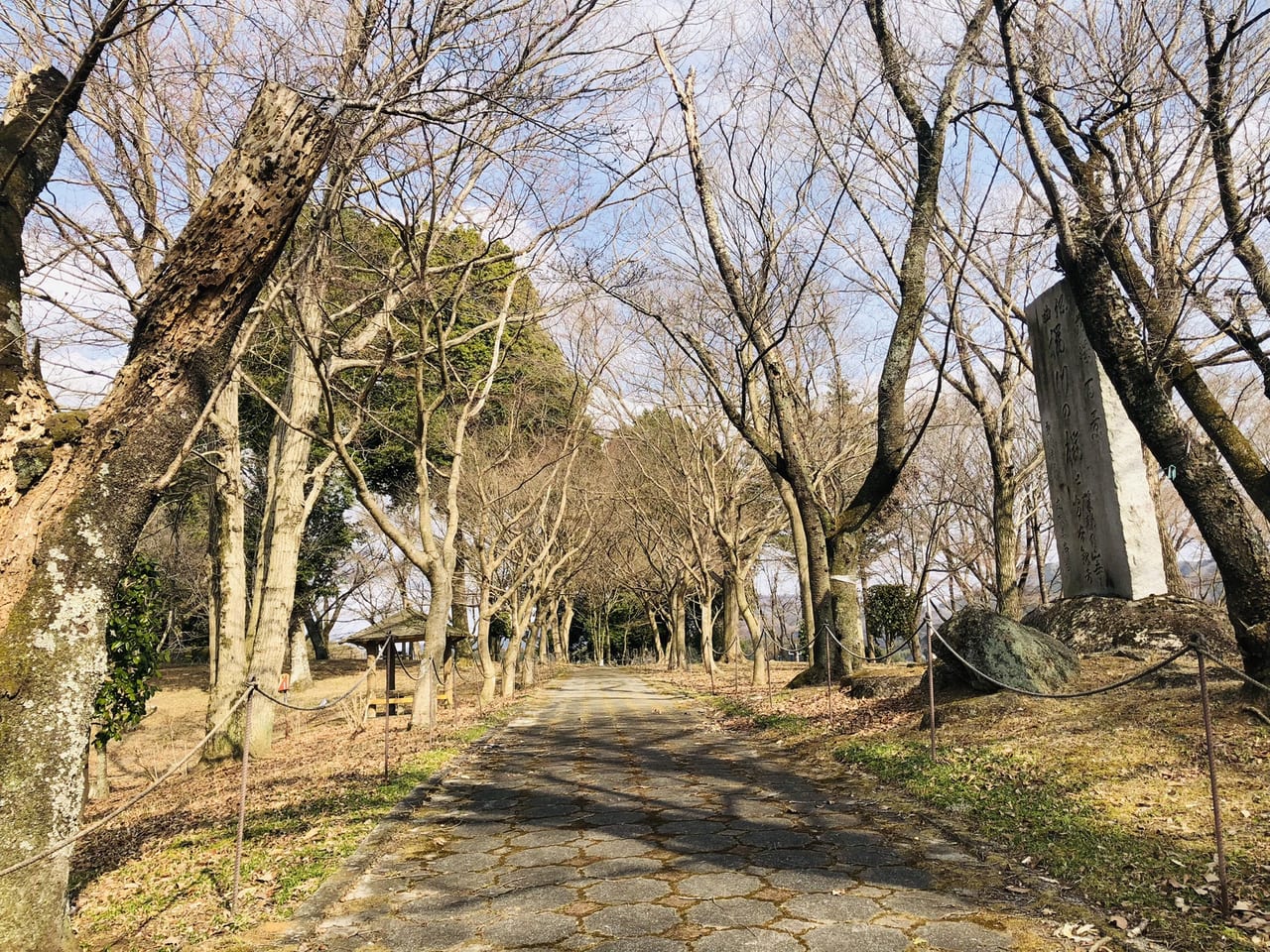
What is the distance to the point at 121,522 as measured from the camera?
365 centimetres

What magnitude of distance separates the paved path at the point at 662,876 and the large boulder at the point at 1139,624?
460 centimetres

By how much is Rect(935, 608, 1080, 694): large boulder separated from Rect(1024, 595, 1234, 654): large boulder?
110 cm

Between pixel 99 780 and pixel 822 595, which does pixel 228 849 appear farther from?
pixel 822 595

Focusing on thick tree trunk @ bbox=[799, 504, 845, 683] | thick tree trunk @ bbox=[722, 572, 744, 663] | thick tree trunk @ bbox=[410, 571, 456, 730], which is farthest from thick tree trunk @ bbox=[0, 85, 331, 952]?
thick tree trunk @ bbox=[722, 572, 744, 663]

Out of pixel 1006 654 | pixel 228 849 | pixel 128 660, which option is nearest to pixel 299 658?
pixel 128 660

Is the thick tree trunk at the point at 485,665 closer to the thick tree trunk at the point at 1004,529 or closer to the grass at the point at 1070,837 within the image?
the thick tree trunk at the point at 1004,529

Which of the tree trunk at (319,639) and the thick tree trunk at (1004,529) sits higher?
the thick tree trunk at (1004,529)

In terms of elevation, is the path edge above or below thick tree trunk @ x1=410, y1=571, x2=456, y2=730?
below

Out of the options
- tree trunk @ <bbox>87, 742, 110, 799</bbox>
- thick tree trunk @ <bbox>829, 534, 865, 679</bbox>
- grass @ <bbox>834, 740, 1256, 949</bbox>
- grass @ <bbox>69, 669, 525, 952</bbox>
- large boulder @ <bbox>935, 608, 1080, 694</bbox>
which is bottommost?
tree trunk @ <bbox>87, 742, 110, 799</bbox>

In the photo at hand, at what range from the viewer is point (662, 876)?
4391 millimetres

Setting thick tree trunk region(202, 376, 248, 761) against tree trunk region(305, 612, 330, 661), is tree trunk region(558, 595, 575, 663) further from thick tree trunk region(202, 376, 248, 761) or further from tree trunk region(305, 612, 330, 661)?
thick tree trunk region(202, 376, 248, 761)

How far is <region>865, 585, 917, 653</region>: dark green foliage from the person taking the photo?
28875 millimetres

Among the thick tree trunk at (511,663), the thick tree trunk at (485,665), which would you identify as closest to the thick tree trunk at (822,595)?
the thick tree trunk at (485,665)

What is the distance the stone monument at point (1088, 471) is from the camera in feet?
31.2
